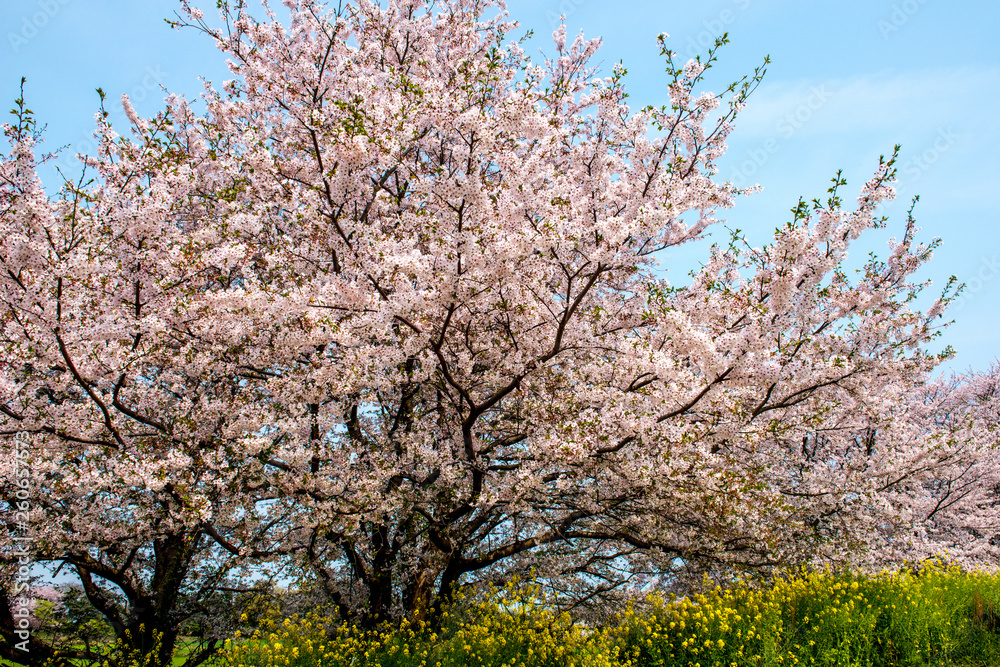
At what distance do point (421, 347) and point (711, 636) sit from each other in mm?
4637

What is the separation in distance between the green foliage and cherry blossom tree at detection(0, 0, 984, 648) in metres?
0.94

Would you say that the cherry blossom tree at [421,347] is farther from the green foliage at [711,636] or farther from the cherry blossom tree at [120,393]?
the green foliage at [711,636]

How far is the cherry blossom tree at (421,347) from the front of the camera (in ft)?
21.3

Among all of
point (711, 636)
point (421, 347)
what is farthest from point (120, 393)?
point (711, 636)

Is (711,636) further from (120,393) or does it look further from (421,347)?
(120,393)

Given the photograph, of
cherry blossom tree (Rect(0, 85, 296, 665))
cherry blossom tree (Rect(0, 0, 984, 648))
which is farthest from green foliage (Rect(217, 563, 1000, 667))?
cherry blossom tree (Rect(0, 85, 296, 665))

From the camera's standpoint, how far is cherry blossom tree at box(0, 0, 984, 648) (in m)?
6.49

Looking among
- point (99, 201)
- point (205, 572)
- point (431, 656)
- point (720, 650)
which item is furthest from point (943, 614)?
point (99, 201)

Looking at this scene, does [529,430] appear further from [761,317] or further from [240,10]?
[240,10]

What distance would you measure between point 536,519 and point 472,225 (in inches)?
181

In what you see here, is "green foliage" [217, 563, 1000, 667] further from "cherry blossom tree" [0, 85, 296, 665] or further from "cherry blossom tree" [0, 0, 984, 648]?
"cherry blossom tree" [0, 85, 296, 665]

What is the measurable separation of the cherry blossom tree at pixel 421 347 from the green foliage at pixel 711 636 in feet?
3.07

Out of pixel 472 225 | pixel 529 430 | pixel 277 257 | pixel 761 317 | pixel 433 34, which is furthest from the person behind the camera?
pixel 433 34

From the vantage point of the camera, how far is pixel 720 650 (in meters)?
6.35
